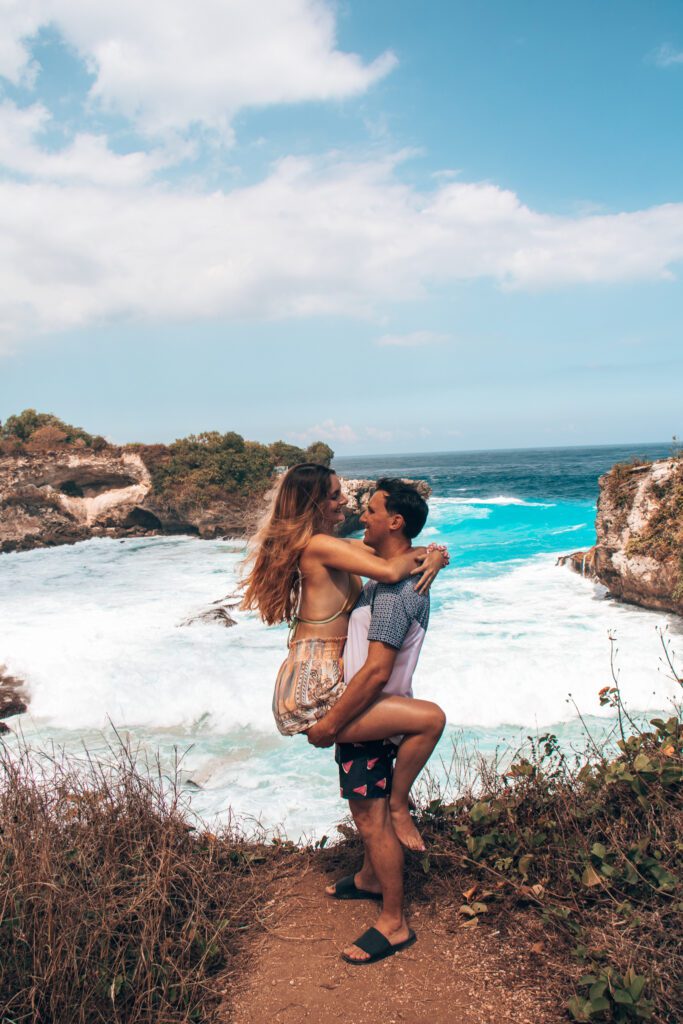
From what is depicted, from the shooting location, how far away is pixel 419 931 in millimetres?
3473

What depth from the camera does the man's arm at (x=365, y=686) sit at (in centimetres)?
315

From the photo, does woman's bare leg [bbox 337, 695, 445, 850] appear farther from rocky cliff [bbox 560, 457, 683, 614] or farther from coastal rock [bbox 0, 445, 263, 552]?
coastal rock [bbox 0, 445, 263, 552]

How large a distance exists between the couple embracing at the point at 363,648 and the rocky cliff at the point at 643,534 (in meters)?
10.0

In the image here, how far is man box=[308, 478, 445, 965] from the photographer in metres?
3.18

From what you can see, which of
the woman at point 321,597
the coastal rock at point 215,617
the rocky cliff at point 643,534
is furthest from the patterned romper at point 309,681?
the rocky cliff at point 643,534

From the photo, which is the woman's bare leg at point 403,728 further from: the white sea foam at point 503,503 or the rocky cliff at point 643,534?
the white sea foam at point 503,503

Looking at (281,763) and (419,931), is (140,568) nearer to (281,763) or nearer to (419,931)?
(281,763)

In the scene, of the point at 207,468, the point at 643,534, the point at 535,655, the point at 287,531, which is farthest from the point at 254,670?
the point at 207,468

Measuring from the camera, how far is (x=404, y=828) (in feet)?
11.3

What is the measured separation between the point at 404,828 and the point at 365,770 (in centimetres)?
44

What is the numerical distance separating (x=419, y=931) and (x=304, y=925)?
0.63 meters

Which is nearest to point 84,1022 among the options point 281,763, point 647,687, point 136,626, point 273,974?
point 273,974

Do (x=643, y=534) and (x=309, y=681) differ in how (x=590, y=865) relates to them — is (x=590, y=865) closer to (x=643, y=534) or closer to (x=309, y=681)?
(x=309, y=681)

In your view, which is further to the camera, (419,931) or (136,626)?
(136,626)
